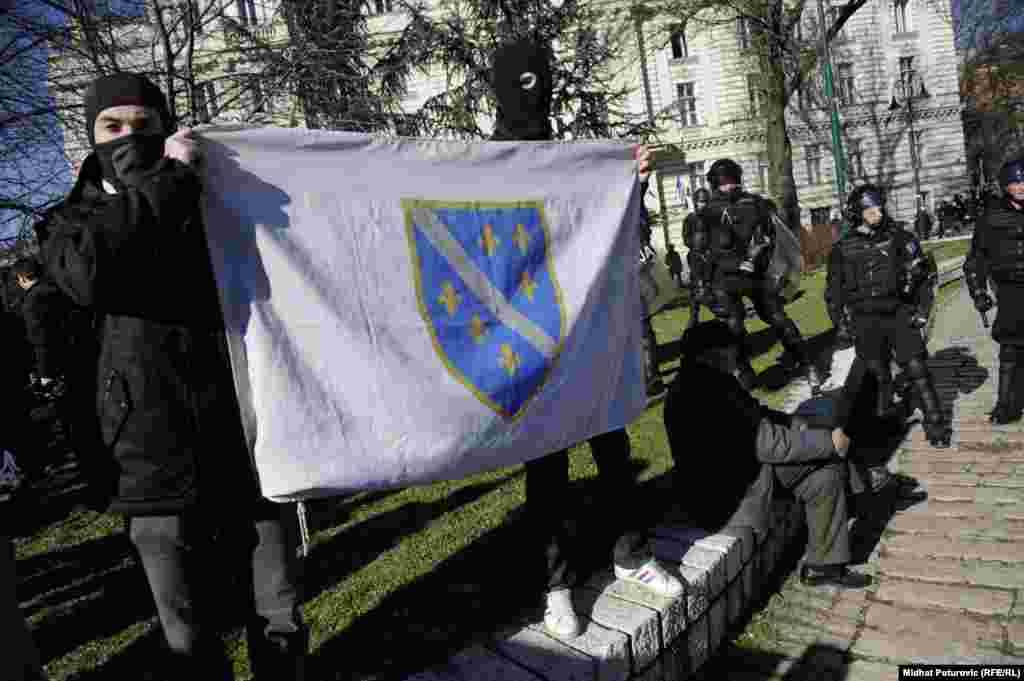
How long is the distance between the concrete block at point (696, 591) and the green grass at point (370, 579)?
68 cm

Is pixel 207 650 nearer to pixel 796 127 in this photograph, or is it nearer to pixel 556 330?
pixel 556 330

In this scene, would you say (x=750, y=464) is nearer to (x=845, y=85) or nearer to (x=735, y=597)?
(x=735, y=597)

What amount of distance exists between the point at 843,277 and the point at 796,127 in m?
39.1

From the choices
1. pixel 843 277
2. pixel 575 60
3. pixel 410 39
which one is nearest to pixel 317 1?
pixel 410 39

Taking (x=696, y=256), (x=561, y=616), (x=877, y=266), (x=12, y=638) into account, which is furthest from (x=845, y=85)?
(x=12, y=638)

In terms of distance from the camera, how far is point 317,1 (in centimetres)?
977

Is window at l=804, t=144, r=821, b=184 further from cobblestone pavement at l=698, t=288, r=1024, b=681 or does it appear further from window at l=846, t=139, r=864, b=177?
cobblestone pavement at l=698, t=288, r=1024, b=681

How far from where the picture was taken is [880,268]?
214 inches

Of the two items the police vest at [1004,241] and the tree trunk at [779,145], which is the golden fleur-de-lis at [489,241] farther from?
the tree trunk at [779,145]

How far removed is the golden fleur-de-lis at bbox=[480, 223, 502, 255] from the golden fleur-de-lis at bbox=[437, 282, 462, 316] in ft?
0.71

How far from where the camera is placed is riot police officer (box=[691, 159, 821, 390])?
264 inches

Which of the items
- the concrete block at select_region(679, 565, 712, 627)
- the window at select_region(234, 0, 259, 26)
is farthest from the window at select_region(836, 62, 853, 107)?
the concrete block at select_region(679, 565, 712, 627)

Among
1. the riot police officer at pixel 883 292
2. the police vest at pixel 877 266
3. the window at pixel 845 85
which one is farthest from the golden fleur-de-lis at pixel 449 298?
the window at pixel 845 85

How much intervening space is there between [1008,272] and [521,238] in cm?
448
